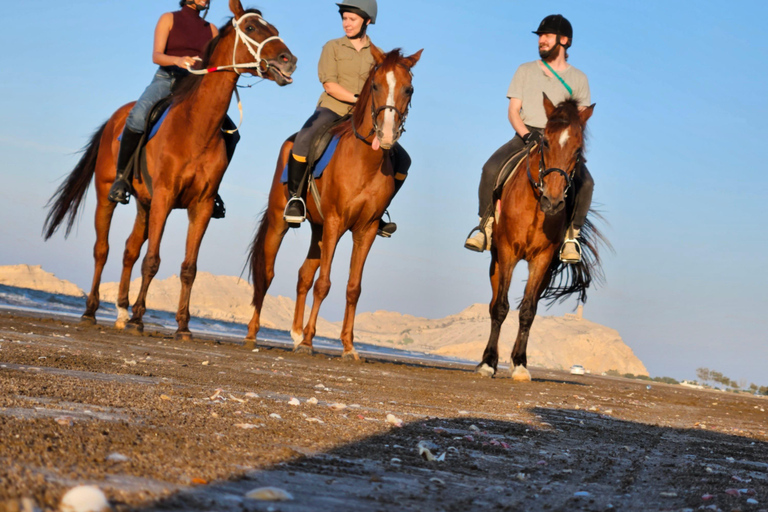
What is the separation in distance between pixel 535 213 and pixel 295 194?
2882 mm

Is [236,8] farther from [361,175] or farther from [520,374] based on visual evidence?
[520,374]

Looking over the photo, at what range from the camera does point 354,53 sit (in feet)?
29.5

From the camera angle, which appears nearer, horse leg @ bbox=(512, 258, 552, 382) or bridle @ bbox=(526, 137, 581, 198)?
bridle @ bbox=(526, 137, 581, 198)

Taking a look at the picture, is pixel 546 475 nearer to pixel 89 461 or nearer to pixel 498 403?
pixel 89 461

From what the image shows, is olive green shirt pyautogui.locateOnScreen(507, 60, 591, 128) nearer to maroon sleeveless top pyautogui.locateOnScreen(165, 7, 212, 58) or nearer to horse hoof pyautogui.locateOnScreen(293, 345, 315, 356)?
horse hoof pyautogui.locateOnScreen(293, 345, 315, 356)

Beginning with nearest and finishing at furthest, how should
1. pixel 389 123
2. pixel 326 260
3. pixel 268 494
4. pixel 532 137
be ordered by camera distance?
A: pixel 268 494 < pixel 389 123 < pixel 532 137 < pixel 326 260

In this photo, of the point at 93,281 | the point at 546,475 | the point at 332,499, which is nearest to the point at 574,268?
the point at 93,281

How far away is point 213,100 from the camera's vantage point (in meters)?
8.70

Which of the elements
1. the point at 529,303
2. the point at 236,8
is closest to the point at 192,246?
the point at 236,8

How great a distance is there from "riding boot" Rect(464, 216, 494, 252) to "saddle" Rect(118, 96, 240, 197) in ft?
10.0

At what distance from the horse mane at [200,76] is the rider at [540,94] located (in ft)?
10.3

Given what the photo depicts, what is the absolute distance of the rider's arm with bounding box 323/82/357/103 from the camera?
896cm

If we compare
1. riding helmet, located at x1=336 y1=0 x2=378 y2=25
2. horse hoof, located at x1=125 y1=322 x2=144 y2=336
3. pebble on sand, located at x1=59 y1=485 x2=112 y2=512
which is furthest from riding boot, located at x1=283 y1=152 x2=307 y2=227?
pebble on sand, located at x1=59 y1=485 x2=112 y2=512

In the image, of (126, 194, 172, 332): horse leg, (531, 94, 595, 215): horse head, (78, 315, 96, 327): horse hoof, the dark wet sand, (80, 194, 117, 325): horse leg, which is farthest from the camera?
(80, 194, 117, 325): horse leg
